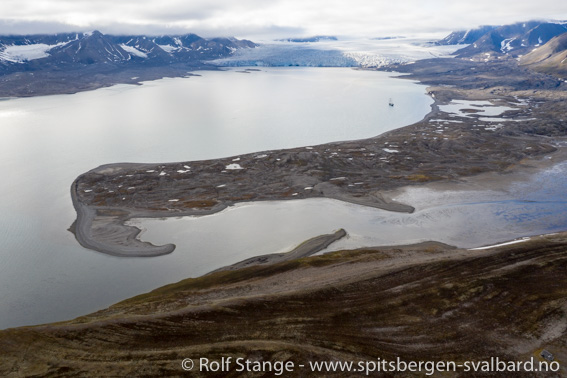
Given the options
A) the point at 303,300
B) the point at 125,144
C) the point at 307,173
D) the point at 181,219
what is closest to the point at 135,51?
the point at 125,144

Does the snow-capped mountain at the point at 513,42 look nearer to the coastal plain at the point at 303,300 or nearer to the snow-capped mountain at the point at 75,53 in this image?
the snow-capped mountain at the point at 75,53

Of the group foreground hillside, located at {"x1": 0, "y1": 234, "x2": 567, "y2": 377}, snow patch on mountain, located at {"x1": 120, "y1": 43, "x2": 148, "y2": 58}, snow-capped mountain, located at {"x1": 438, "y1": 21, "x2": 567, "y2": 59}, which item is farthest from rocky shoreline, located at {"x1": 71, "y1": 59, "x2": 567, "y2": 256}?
snow patch on mountain, located at {"x1": 120, "y1": 43, "x2": 148, "y2": 58}

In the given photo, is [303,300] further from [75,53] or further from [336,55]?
[75,53]

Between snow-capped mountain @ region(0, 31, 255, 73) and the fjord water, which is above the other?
snow-capped mountain @ region(0, 31, 255, 73)

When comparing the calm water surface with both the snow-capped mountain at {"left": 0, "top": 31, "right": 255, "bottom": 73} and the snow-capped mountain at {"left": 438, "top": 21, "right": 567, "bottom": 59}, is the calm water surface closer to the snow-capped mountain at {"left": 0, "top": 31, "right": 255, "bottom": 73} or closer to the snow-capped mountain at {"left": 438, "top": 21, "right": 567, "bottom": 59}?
the snow-capped mountain at {"left": 0, "top": 31, "right": 255, "bottom": 73}

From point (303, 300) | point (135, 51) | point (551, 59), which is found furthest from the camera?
point (135, 51)
